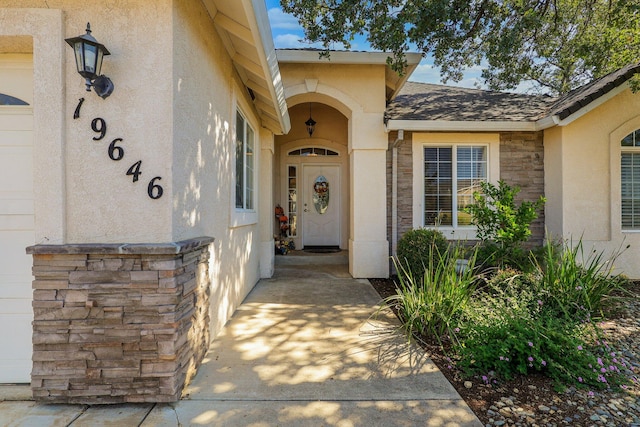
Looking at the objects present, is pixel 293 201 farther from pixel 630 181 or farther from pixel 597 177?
pixel 630 181

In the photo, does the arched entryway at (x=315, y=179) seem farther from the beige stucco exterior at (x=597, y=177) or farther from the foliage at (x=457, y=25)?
the beige stucco exterior at (x=597, y=177)

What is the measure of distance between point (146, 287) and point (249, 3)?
94.4 inches

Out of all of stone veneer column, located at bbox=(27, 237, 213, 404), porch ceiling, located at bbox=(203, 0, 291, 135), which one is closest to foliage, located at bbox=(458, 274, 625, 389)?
stone veneer column, located at bbox=(27, 237, 213, 404)

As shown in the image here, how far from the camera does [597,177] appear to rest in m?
6.45

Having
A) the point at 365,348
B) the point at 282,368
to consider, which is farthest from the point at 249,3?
the point at 365,348

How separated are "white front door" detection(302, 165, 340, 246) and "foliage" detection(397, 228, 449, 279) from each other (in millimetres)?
3557

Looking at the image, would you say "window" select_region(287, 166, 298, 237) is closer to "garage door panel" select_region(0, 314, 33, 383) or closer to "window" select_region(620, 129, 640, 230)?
"garage door panel" select_region(0, 314, 33, 383)

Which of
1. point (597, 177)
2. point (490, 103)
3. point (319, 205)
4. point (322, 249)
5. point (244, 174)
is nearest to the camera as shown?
point (244, 174)

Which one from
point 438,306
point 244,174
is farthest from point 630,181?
point 244,174

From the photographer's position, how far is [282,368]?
3.03m

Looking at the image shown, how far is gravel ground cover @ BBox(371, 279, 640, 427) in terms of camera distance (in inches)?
92.8

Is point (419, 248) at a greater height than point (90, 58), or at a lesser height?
lesser

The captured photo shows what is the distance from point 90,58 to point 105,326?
1.97 metres

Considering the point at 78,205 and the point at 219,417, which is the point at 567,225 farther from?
the point at 78,205
